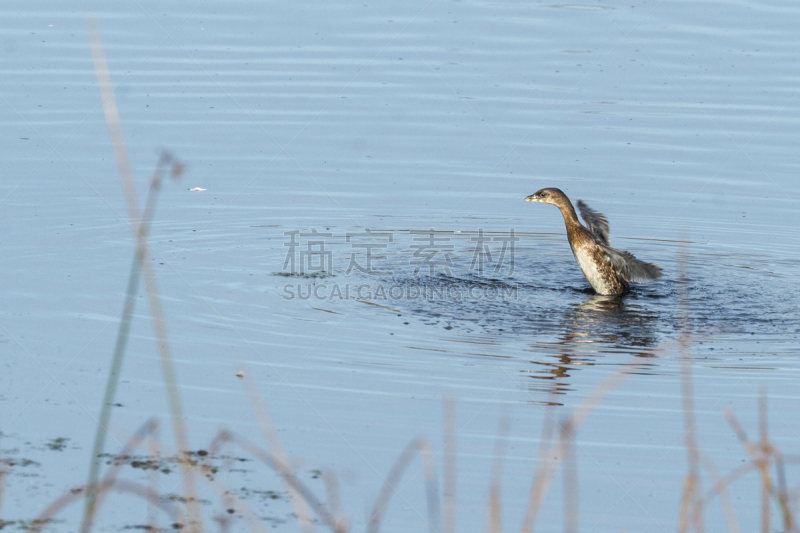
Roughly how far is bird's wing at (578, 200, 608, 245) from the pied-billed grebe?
0.44 ft

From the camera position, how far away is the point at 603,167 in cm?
1255

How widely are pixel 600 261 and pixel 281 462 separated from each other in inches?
235

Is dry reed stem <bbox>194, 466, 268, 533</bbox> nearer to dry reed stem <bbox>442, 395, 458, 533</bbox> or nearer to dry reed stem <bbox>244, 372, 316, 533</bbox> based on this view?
dry reed stem <bbox>244, 372, 316, 533</bbox>

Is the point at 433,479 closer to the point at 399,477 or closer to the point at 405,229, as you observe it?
the point at 399,477

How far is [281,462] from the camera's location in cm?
365

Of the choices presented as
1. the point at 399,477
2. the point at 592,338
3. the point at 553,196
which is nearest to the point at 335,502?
the point at 399,477

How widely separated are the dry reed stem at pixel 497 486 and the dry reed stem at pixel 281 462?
0.70 metres

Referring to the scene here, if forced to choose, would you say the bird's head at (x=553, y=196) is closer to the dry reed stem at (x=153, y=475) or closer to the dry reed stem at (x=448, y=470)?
the dry reed stem at (x=448, y=470)

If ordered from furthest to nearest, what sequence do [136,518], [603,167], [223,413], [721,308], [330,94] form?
[330,94] < [603,167] < [721,308] < [223,413] < [136,518]

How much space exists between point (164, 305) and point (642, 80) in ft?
32.8

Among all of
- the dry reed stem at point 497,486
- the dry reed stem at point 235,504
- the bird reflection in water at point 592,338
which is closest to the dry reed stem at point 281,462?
the dry reed stem at point 235,504

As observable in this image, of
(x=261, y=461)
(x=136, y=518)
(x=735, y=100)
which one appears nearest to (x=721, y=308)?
(x=261, y=461)

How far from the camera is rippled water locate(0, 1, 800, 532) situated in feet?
19.0

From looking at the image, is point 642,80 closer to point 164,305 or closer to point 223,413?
point 164,305
